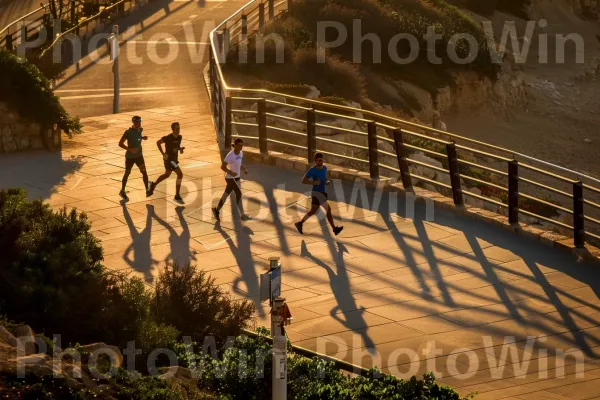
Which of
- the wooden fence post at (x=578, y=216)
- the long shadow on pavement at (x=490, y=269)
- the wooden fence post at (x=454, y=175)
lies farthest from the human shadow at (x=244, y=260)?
the wooden fence post at (x=578, y=216)

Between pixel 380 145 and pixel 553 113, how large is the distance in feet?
68.8

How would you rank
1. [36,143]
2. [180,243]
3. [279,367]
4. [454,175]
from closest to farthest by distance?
[279,367] < [180,243] < [454,175] < [36,143]

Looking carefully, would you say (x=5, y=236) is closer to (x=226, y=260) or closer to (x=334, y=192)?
(x=226, y=260)

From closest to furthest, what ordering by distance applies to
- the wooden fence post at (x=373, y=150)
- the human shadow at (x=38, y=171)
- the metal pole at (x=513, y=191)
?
the metal pole at (x=513, y=191) < the wooden fence post at (x=373, y=150) < the human shadow at (x=38, y=171)

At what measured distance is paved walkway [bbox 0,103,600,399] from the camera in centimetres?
1511

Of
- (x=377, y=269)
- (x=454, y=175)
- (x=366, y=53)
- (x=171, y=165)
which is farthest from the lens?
(x=366, y=53)

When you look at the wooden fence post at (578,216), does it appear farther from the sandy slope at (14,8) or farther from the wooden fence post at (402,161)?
the sandy slope at (14,8)

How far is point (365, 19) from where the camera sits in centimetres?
4684

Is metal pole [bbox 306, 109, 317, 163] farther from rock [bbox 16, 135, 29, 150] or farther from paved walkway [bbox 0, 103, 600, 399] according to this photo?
rock [bbox 16, 135, 29, 150]

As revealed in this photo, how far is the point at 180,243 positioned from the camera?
63.7ft

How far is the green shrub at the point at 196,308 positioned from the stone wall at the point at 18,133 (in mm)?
10288

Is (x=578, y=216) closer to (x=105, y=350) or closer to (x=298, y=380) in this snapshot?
(x=298, y=380)

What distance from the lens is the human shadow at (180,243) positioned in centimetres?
1866

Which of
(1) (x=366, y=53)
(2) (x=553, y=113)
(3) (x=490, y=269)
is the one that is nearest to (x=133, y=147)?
(3) (x=490, y=269)
